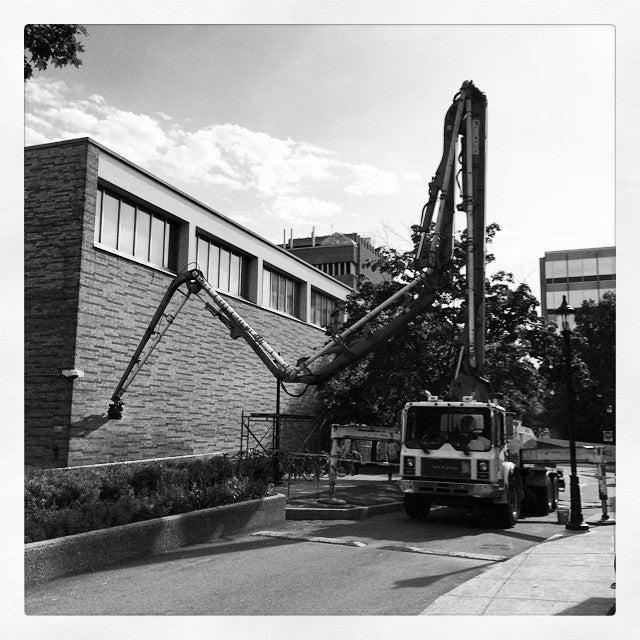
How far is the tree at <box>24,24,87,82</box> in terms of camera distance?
6.76m

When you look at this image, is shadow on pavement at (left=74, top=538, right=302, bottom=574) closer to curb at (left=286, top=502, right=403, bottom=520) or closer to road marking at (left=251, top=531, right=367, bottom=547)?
road marking at (left=251, top=531, right=367, bottom=547)

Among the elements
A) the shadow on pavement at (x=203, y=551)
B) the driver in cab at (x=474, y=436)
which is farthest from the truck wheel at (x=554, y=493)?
the shadow on pavement at (x=203, y=551)

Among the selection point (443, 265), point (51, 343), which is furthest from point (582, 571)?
point (51, 343)

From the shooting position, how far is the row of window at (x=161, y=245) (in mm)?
16484

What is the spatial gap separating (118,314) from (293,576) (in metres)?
10.5

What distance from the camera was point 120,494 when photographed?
9820 mm

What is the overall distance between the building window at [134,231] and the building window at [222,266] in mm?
1106

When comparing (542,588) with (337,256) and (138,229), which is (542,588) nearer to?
(138,229)

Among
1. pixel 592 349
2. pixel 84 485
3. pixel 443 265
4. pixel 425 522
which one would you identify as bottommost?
pixel 425 522

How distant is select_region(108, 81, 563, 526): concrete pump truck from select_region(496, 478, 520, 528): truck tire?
19 mm
